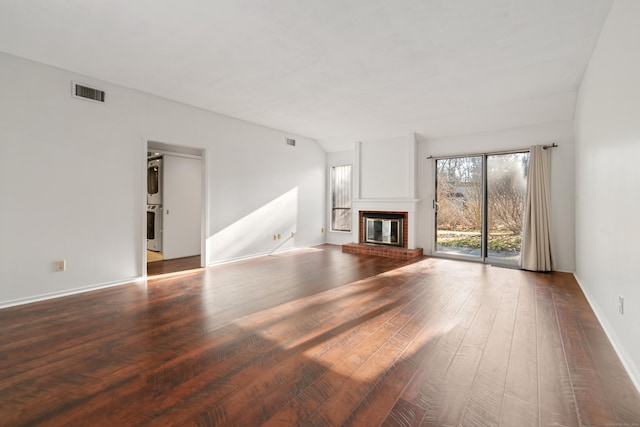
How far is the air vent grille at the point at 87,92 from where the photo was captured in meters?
3.54

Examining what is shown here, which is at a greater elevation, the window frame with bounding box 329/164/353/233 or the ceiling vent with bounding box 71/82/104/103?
the ceiling vent with bounding box 71/82/104/103

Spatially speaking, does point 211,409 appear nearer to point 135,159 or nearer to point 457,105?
point 135,159

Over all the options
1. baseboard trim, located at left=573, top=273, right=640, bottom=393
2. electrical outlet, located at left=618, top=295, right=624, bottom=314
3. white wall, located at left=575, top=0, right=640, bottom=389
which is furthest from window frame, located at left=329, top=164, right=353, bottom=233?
electrical outlet, located at left=618, top=295, right=624, bottom=314

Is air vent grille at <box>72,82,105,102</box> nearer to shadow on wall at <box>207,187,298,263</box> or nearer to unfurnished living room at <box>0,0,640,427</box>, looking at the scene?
unfurnished living room at <box>0,0,640,427</box>

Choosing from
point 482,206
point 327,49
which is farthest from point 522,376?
point 482,206

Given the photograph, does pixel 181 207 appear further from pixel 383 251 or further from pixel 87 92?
pixel 383 251

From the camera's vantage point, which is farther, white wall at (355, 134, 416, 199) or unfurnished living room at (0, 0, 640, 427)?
white wall at (355, 134, 416, 199)

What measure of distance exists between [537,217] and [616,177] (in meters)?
2.91

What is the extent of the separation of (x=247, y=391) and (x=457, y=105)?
16.0 ft

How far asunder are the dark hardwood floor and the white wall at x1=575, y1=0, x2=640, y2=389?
0.85 ft

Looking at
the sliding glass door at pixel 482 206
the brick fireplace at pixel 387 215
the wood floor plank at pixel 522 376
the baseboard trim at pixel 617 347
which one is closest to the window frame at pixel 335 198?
the brick fireplace at pixel 387 215

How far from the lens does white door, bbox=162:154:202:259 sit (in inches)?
235

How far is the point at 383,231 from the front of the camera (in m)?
6.69

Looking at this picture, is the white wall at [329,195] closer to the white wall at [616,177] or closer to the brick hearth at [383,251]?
the brick hearth at [383,251]
